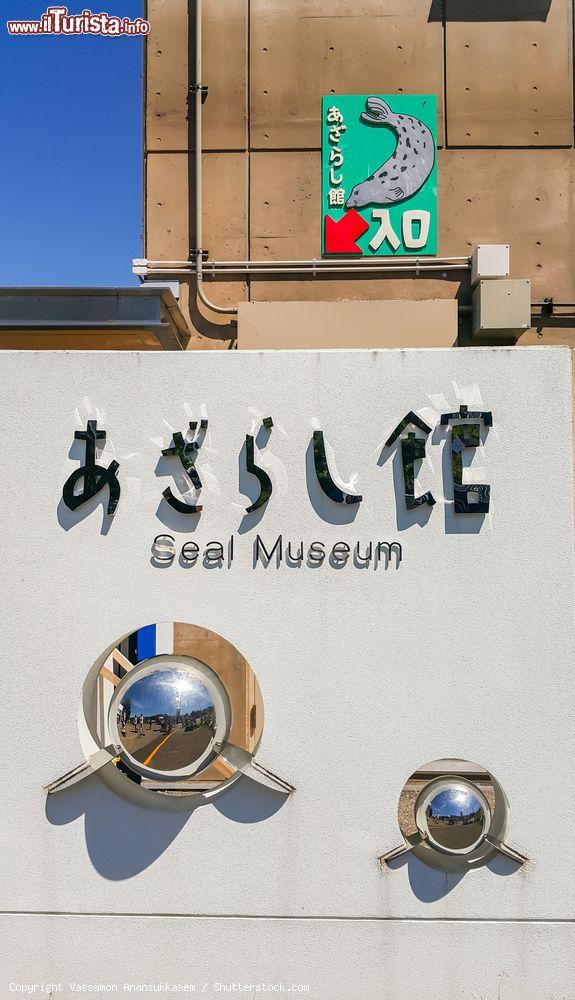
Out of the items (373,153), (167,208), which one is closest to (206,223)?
(167,208)

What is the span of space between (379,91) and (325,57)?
28.3 inches

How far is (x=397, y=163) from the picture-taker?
870 cm

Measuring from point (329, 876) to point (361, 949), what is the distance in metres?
0.44

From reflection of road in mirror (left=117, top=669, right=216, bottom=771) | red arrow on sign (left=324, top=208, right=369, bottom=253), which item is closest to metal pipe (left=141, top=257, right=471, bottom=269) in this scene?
red arrow on sign (left=324, top=208, right=369, bottom=253)

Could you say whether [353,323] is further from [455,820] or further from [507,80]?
[455,820]

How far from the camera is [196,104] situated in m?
8.83

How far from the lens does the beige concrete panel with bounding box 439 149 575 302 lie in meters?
8.80

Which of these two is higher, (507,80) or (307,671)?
(507,80)

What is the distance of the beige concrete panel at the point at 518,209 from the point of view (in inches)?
347

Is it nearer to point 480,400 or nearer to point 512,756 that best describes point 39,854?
point 512,756

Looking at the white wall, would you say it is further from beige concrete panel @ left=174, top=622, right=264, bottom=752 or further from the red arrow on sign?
the red arrow on sign

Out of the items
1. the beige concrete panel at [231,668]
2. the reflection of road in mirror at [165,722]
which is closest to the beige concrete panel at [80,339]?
the beige concrete panel at [231,668]

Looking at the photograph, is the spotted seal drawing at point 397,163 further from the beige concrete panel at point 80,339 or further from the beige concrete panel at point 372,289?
the beige concrete panel at point 80,339

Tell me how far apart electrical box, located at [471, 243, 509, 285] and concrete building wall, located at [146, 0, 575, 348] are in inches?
12.5
